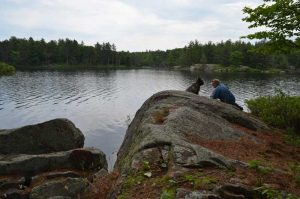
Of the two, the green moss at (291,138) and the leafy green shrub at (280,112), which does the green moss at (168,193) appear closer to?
the green moss at (291,138)

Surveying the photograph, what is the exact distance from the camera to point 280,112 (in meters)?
19.3

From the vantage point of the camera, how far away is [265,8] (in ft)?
56.1

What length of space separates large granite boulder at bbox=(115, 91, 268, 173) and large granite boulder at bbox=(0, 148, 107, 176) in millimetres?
2142

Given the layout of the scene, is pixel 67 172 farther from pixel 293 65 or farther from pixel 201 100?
pixel 293 65

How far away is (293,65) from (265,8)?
18342 centimetres

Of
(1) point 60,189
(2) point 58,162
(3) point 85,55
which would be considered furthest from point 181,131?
(3) point 85,55

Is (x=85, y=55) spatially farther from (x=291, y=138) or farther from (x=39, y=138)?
(x=291, y=138)

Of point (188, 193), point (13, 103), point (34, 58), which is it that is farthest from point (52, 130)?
point (34, 58)

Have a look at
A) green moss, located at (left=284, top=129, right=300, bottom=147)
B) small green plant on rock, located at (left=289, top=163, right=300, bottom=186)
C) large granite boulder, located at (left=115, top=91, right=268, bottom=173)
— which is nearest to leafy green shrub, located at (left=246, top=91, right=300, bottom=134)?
green moss, located at (left=284, top=129, right=300, bottom=147)

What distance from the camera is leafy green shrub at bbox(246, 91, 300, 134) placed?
59.8ft

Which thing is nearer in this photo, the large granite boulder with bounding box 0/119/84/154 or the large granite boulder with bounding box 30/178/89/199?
the large granite boulder with bounding box 30/178/89/199

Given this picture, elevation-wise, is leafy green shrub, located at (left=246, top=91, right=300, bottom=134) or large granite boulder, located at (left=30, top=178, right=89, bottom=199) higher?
leafy green shrub, located at (left=246, top=91, right=300, bottom=134)

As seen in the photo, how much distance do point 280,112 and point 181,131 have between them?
9.46 meters

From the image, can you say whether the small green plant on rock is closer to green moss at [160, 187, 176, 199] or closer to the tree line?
green moss at [160, 187, 176, 199]
